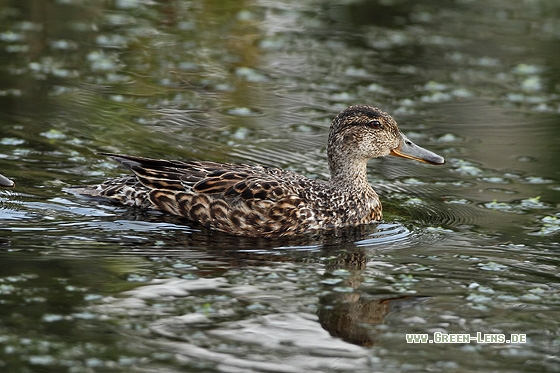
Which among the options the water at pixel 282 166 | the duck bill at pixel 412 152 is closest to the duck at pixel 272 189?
the duck bill at pixel 412 152

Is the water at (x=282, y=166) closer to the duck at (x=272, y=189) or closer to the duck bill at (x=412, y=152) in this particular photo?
the duck at (x=272, y=189)

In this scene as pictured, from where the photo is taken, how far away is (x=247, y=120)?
39.5 ft

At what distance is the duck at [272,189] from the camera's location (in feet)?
30.1

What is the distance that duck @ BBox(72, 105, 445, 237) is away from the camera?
9.18 m

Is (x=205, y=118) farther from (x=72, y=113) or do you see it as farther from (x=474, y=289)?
(x=474, y=289)

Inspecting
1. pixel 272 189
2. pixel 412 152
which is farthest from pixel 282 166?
pixel 272 189

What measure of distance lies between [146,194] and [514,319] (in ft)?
12.2

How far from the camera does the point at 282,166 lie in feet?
35.6

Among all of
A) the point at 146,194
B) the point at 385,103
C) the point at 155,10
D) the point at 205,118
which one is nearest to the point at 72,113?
the point at 205,118

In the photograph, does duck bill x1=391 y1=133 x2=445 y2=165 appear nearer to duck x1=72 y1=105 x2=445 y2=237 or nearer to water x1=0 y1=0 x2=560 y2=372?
duck x1=72 y1=105 x2=445 y2=237

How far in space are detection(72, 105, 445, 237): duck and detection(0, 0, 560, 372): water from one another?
0.73 ft

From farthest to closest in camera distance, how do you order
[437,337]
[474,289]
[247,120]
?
[247,120] < [474,289] < [437,337]

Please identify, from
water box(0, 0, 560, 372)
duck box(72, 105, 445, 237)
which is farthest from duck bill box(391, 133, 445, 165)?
water box(0, 0, 560, 372)

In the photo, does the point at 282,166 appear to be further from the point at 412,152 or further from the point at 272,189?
the point at 272,189
